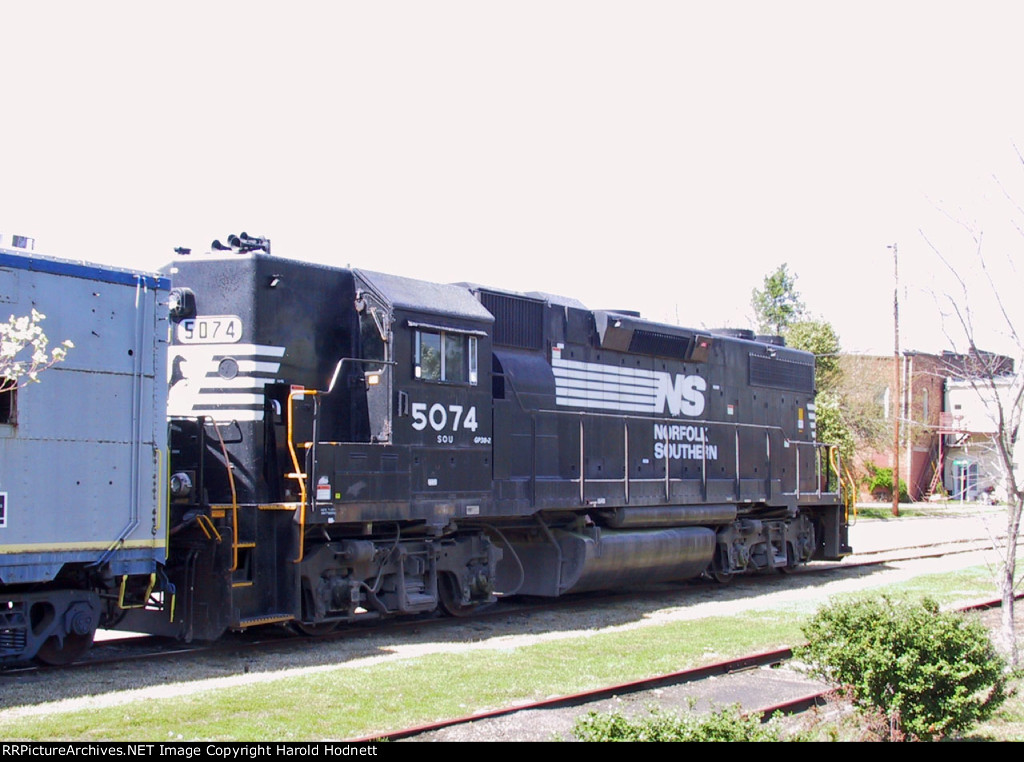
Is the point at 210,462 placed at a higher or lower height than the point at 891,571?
higher

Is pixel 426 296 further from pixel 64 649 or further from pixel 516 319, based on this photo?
pixel 64 649

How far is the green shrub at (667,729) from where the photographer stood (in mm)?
5430

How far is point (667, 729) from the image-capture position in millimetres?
5484

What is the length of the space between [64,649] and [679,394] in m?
10.5

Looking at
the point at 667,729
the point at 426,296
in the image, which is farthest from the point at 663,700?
the point at 426,296

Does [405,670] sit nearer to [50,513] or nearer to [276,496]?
[276,496]

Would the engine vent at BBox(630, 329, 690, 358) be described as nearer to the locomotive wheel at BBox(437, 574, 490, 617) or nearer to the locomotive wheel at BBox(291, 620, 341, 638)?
the locomotive wheel at BBox(437, 574, 490, 617)

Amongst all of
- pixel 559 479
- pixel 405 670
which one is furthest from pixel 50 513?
pixel 559 479

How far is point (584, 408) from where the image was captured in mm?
15773

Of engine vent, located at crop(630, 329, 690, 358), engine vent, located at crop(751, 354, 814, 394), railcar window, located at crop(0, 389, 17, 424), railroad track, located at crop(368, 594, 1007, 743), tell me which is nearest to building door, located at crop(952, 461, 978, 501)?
engine vent, located at crop(751, 354, 814, 394)

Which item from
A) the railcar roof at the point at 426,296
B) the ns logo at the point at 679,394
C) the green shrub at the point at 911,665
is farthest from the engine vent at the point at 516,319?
the green shrub at the point at 911,665

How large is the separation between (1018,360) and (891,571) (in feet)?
38.1

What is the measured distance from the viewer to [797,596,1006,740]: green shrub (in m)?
7.63

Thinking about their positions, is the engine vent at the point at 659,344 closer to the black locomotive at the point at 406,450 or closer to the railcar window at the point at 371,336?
the black locomotive at the point at 406,450
